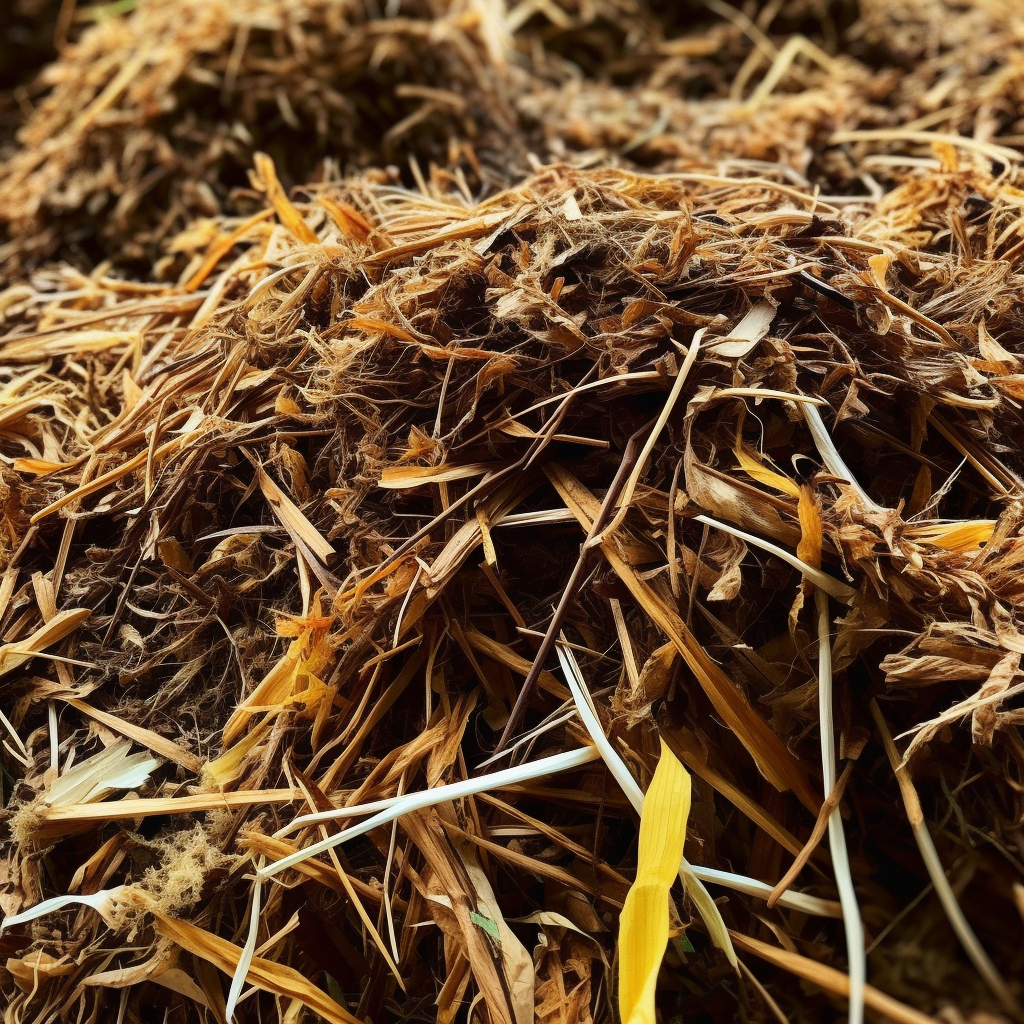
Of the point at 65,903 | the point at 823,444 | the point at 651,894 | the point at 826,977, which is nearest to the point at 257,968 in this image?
the point at 65,903

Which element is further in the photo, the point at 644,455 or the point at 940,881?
the point at 644,455

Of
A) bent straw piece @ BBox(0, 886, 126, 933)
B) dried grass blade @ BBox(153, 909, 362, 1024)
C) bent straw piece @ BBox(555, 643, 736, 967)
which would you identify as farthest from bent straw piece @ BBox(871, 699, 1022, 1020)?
bent straw piece @ BBox(0, 886, 126, 933)

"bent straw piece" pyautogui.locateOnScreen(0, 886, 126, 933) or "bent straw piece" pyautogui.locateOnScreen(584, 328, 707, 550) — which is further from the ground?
"bent straw piece" pyautogui.locateOnScreen(584, 328, 707, 550)

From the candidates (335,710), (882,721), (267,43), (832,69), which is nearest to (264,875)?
(335,710)

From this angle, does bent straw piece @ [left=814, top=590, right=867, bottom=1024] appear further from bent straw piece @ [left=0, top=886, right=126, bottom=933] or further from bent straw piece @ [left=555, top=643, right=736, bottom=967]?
bent straw piece @ [left=0, top=886, right=126, bottom=933]

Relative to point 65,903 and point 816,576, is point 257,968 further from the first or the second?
point 816,576

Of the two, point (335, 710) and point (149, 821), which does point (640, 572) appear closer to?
point (335, 710)

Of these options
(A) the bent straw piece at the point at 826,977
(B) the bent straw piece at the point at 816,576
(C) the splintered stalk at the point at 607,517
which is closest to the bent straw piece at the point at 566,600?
(C) the splintered stalk at the point at 607,517
